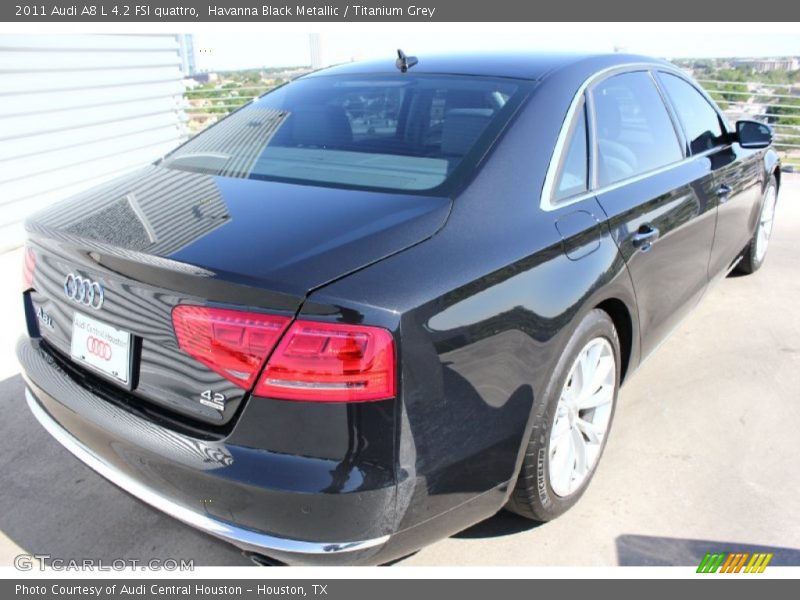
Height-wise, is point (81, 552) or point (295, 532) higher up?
point (295, 532)

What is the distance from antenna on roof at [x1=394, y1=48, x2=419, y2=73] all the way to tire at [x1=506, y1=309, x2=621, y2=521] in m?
1.30

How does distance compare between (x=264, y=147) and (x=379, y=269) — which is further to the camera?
(x=264, y=147)

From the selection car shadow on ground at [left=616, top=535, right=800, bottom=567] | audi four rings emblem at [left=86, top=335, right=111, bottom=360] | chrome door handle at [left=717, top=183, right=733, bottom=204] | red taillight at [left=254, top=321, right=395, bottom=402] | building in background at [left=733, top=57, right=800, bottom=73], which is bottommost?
car shadow on ground at [left=616, top=535, right=800, bottom=567]

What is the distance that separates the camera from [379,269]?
1.72 m

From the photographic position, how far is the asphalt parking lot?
2383 millimetres

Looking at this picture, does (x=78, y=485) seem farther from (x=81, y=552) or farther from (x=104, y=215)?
(x=104, y=215)

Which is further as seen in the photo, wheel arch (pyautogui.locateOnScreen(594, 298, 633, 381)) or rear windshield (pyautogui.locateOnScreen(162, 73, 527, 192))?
wheel arch (pyautogui.locateOnScreen(594, 298, 633, 381))

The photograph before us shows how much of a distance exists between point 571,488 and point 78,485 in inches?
76.4

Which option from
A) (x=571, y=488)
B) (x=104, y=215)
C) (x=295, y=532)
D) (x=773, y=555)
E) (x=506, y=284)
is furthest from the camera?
(x=571, y=488)

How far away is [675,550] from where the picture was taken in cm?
238

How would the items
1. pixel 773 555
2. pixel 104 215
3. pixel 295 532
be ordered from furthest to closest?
1. pixel 773 555
2. pixel 104 215
3. pixel 295 532

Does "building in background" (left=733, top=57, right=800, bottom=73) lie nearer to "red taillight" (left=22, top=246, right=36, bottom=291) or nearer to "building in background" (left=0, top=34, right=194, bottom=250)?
"building in background" (left=0, top=34, right=194, bottom=250)

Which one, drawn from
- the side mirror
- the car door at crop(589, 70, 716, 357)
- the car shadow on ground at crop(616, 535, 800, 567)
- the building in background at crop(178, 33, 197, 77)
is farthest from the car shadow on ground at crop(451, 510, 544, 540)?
the building in background at crop(178, 33, 197, 77)
